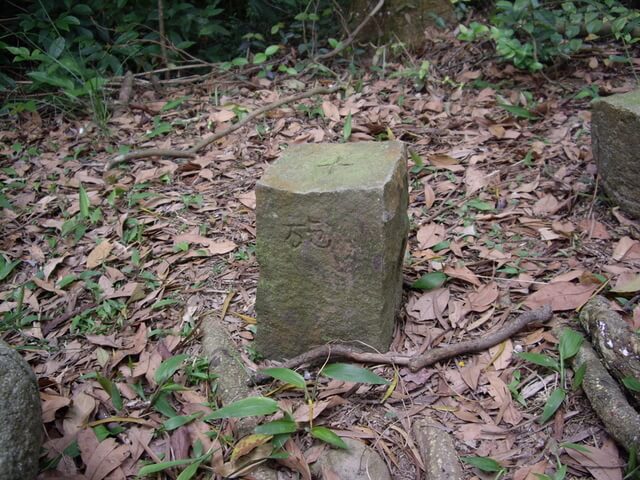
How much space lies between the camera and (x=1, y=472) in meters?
1.74

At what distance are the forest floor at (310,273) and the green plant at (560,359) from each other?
50mm

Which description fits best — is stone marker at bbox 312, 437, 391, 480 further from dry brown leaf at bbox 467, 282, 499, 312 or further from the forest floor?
dry brown leaf at bbox 467, 282, 499, 312

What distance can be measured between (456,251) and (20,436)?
200cm

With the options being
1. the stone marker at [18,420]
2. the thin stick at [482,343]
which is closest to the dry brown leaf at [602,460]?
the thin stick at [482,343]

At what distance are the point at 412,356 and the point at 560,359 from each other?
56 centimetres

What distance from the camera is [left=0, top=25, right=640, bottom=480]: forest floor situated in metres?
2.25

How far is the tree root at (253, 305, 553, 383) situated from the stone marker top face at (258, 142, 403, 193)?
25.8 inches

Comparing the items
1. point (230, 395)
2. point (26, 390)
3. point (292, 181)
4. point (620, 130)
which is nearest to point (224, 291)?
point (230, 395)

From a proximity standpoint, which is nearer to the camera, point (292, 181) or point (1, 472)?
point (1, 472)

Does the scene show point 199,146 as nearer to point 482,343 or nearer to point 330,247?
point 330,247

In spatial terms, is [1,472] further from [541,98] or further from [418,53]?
[418,53]

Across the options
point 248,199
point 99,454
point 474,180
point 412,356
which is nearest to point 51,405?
point 99,454

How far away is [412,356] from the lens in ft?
8.09

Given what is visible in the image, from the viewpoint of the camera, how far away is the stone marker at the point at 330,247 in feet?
7.27
